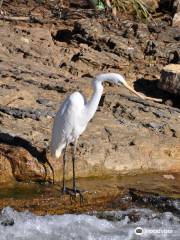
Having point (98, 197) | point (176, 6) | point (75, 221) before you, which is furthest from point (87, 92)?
point (176, 6)

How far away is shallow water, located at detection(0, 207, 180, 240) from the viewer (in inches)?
312

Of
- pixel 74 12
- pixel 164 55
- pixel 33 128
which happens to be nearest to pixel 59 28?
pixel 74 12

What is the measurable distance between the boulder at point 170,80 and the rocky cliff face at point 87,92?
35cm

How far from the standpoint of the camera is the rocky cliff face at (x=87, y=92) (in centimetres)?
945

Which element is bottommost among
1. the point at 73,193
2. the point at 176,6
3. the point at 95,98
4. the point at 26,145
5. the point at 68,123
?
the point at 73,193

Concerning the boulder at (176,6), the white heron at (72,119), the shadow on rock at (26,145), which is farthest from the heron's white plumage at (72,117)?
the boulder at (176,6)

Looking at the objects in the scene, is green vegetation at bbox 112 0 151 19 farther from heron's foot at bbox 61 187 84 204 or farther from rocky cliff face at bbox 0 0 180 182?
heron's foot at bbox 61 187 84 204

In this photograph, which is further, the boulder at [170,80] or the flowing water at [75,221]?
the boulder at [170,80]

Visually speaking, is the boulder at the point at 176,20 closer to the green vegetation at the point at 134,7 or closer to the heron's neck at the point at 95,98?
the green vegetation at the point at 134,7

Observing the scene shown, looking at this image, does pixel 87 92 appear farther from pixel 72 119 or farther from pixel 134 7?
pixel 134 7

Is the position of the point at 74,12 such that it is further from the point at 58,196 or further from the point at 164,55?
the point at 58,196

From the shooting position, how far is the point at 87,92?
11414mm

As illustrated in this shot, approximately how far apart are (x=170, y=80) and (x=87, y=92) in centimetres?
144

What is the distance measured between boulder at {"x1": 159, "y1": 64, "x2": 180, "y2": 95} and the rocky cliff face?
35 cm
